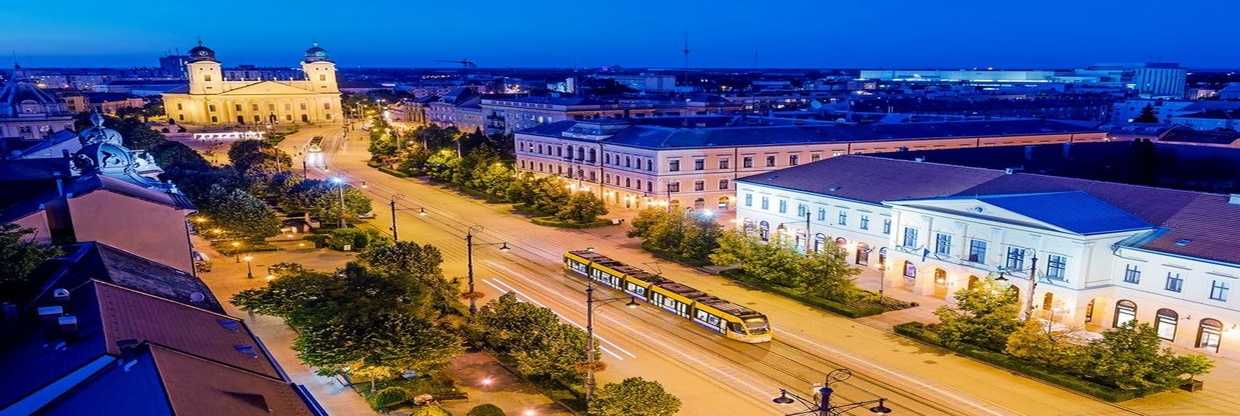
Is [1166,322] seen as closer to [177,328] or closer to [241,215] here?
[177,328]

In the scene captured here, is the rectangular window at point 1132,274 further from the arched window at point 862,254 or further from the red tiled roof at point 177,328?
the red tiled roof at point 177,328

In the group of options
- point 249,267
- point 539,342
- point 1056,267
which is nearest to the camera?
point 539,342

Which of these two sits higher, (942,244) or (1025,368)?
(942,244)

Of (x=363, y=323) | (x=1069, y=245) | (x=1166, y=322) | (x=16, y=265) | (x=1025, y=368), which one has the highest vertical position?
(x=16, y=265)

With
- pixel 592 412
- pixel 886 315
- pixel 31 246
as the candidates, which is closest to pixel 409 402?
pixel 592 412

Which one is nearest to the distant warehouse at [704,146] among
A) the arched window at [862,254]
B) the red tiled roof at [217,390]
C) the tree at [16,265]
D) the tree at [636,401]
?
the arched window at [862,254]

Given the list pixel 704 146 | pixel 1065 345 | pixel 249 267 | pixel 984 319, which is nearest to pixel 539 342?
pixel 984 319
